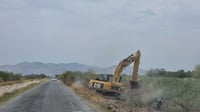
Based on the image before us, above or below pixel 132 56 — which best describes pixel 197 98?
below

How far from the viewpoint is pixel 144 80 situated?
58.9 meters

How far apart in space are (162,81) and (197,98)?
14.1 metres

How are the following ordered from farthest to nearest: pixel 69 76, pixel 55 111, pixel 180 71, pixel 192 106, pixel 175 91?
pixel 69 76
pixel 180 71
pixel 175 91
pixel 192 106
pixel 55 111

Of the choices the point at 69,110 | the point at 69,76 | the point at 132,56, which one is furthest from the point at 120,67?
the point at 69,76

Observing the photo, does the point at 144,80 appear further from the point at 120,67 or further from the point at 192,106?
the point at 192,106

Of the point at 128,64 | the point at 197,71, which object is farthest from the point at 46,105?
the point at 197,71

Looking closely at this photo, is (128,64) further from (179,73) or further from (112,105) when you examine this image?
(179,73)

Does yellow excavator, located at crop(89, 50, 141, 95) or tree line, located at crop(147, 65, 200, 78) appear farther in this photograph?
tree line, located at crop(147, 65, 200, 78)

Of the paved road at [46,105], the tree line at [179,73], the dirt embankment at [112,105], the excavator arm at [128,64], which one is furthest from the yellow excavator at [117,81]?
the tree line at [179,73]

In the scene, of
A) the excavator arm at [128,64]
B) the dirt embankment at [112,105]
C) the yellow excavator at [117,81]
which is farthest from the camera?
the yellow excavator at [117,81]

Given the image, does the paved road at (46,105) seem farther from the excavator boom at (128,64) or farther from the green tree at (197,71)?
the green tree at (197,71)

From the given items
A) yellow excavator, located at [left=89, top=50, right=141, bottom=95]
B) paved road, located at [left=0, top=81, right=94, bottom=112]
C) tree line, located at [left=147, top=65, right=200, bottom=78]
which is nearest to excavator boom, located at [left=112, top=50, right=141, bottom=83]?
yellow excavator, located at [left=89, top=50, right=141, bottom=95]

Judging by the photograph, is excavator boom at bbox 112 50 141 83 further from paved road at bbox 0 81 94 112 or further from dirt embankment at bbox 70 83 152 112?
paved road at bbox 0 81 94 112

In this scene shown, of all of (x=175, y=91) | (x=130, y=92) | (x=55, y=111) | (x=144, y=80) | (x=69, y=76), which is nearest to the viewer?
(x=55, y=111)
